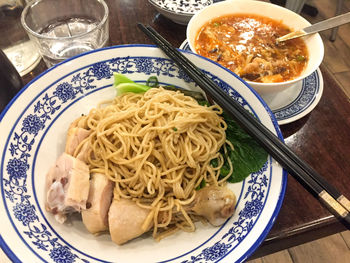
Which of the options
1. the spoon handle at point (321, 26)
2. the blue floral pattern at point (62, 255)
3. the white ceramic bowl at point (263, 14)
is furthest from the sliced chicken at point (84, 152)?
the spoon handle at point (321, 26)

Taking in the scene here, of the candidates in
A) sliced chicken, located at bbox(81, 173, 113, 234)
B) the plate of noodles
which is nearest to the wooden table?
the plate of noodles

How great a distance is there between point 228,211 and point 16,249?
34.2 inches

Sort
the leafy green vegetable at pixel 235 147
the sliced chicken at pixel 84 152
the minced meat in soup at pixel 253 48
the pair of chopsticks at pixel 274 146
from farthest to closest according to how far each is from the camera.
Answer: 1. the minced meat in soup at pixel 253 48
2. the sliced chicken at pixel 84 152
3. the leafy green vegetable at pixel 235 147
4. the pair of chopsticks at pixel 274 146

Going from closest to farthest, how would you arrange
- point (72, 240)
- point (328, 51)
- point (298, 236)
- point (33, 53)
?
point (72, 240), point (298, 236), point (33, 53), point (328, 51)

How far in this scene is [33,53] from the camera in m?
2.17

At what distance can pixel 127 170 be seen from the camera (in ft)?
5.22

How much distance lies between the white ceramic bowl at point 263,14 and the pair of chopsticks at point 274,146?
0.34 m

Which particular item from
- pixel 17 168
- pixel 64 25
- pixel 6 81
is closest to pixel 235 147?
pixel 17 168

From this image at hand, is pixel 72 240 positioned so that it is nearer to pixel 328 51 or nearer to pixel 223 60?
pixel 223 60

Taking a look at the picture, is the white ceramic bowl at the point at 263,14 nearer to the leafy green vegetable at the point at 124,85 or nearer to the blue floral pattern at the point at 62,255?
the leafy green vegetable at the point at 124,85

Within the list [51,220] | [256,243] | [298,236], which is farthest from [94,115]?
[298,236]

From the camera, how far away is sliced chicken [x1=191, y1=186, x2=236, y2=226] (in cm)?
132

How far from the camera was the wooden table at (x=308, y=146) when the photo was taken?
1442mm

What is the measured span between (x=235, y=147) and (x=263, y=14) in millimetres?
1246
